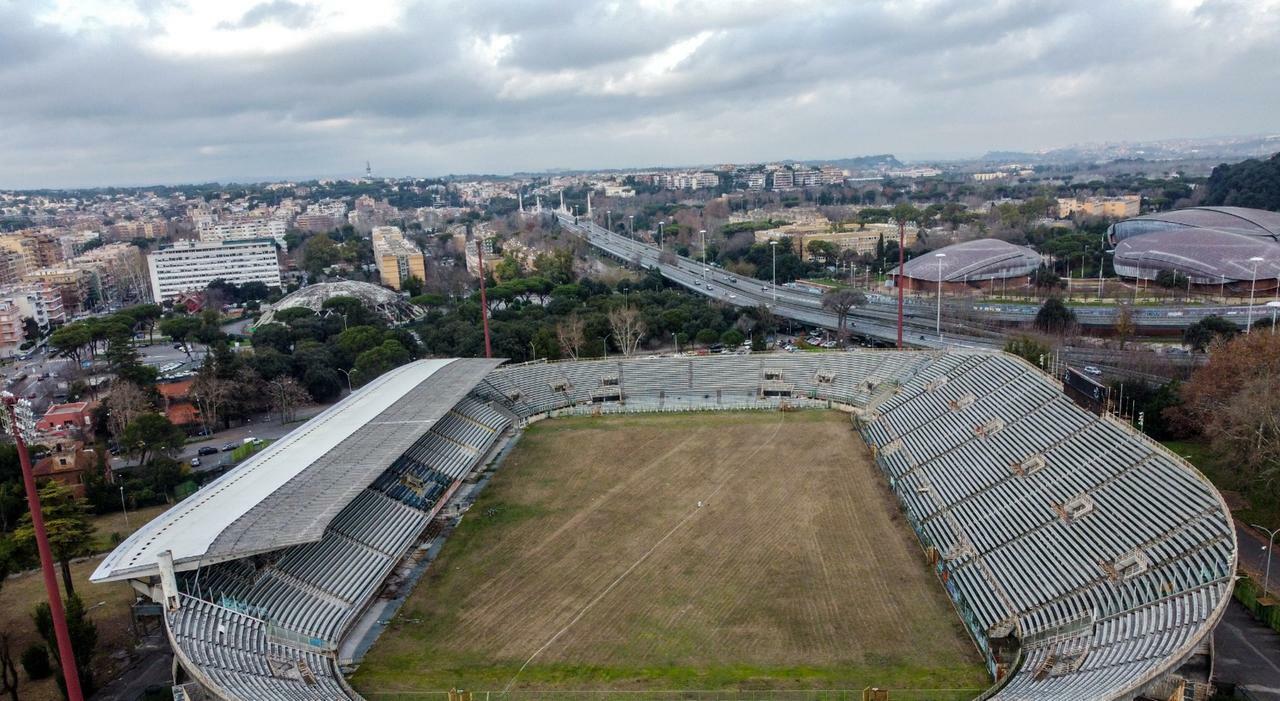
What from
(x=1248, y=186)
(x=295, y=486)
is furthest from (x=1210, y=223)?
(x=295, y=486)

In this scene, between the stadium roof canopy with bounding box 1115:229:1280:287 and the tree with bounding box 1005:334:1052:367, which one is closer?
the tree with bounding box 1005:334:1052:367

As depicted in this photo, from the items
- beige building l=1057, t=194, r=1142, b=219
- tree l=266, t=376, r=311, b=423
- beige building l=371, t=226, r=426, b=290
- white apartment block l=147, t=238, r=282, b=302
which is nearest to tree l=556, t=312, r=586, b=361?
tree l=266, t=376, r=311, b=423

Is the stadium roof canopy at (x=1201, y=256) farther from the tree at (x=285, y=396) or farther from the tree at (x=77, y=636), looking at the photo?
the tree at (x=77, y=636)

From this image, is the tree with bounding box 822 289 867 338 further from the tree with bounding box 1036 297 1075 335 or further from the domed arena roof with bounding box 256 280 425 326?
the domed arena roof with bounding box 256 280 425 326

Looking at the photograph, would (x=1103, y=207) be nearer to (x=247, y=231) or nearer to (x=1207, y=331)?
(x=1207, y=331)

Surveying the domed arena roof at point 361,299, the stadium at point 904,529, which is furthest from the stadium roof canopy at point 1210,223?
the domed arena roof at point 361,299

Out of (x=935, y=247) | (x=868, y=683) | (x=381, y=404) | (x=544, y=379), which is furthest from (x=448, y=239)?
(x=868, y=683)
